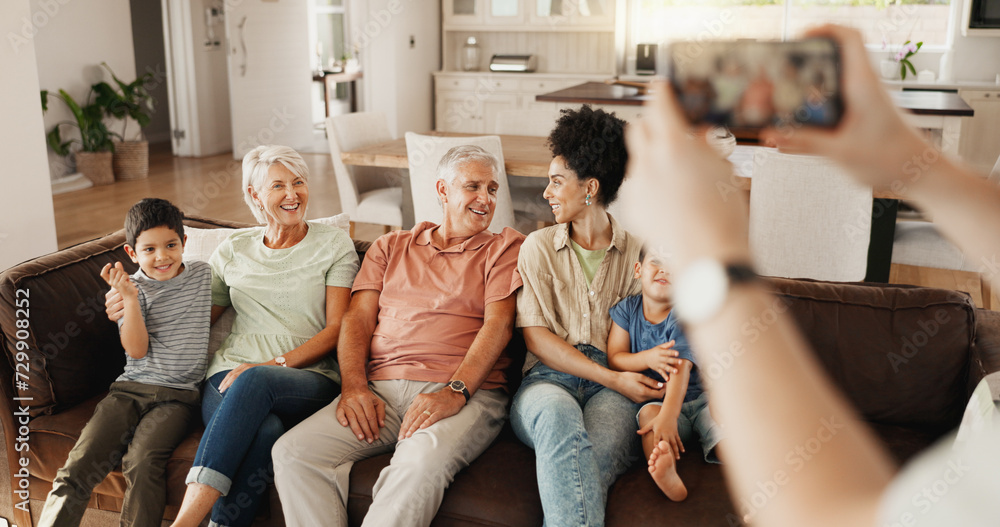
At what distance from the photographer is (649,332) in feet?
6.16

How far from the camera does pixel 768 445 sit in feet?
1.39

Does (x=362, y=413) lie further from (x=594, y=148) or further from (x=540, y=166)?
(x=540, y=166)

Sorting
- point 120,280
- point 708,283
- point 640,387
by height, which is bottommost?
point 640,387

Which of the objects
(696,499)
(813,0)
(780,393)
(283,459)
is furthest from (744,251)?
(813,0)

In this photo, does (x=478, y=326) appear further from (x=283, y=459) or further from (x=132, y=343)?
(x=132, y=343)

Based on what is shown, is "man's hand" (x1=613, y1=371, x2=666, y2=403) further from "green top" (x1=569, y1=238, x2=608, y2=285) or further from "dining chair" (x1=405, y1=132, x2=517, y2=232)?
"dining chair" (x1=405, y1=132, x2=517, y2=232)

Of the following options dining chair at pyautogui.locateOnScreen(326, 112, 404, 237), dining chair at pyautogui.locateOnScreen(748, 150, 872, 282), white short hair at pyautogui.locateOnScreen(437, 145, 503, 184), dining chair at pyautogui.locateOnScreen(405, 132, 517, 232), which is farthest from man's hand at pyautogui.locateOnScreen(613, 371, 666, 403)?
dining chair at pyautogui.locateOnScreen(326, 112, 404, 237)

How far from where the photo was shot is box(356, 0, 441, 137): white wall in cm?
688

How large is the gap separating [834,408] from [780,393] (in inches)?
1.4

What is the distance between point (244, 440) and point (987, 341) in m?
1.83

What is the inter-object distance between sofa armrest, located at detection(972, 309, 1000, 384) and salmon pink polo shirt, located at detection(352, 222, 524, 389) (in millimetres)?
1141

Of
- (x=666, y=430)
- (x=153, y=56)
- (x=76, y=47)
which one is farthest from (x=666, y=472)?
(x=153, y=56)

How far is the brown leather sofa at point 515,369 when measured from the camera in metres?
1.72

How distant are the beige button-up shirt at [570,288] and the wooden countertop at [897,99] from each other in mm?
2781
